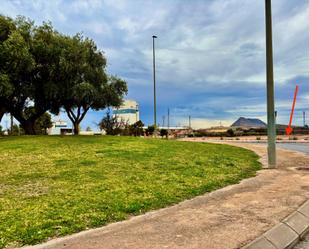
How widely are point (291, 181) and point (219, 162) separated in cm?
416

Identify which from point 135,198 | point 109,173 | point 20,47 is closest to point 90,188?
point 135,198

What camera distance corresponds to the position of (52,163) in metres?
12.4

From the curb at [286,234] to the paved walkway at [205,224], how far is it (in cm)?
14

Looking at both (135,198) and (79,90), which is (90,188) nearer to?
(135,198)

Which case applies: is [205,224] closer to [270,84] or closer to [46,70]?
[270,84]

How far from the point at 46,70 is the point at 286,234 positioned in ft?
82.3

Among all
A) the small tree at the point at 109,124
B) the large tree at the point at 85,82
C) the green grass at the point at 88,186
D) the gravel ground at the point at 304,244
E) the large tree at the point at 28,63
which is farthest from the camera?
the small tree at the point at 109,124

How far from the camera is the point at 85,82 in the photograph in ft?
92.8

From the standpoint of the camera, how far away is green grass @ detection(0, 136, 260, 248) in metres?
5.74

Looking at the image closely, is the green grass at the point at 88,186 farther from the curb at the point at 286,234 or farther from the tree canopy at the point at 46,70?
the tree canopy at the point at 46,70

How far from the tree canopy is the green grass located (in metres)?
11.8

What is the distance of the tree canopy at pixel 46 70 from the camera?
24812 mm

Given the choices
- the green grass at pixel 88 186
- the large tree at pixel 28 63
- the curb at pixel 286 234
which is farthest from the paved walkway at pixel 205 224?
the large tree at pixel 28 63

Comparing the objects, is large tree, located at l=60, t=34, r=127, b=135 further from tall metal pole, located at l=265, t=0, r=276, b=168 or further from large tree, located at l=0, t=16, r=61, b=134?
tall metal pole, located at l=265, t=0, r=276, b=168
